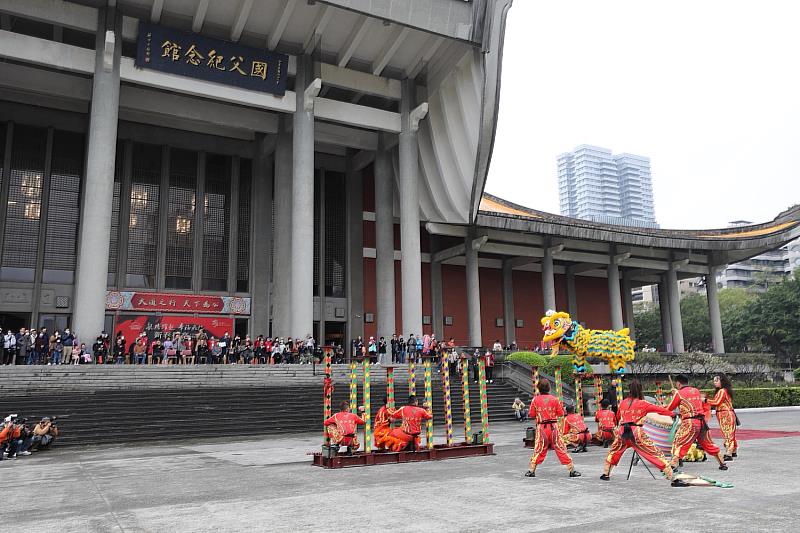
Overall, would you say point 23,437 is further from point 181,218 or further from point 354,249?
point 354,249

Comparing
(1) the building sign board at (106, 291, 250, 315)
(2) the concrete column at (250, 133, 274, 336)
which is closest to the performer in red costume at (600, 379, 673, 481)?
(2) the concrete column at (250, 133, 274, 336)

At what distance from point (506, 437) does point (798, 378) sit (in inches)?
858

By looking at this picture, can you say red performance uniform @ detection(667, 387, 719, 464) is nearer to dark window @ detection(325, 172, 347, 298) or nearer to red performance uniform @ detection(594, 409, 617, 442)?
red performance uniform @ detection(594, 409, 617, 442)

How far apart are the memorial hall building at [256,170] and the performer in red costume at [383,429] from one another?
12842 millimetres

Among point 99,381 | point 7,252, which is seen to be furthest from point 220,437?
point 7,252

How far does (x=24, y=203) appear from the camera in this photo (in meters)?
26.2

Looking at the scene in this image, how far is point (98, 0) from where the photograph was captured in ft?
73.2

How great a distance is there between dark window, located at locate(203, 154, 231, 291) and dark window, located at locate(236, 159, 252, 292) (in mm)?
549

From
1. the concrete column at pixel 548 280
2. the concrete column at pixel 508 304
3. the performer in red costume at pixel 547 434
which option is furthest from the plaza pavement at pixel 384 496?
the concrete column at pixel 508 304

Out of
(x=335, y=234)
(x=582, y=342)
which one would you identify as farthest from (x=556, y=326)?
(x=335, y=234)

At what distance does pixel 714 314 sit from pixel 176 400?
1249 inches

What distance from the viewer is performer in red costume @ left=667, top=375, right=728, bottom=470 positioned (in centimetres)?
884

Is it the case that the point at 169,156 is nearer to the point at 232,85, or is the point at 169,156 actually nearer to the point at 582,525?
the point at 232,85

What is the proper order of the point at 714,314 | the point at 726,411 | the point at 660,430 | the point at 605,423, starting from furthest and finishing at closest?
the point at 714,314 < the point at 605,423 < the point at 726,411 < the point at 660,430
